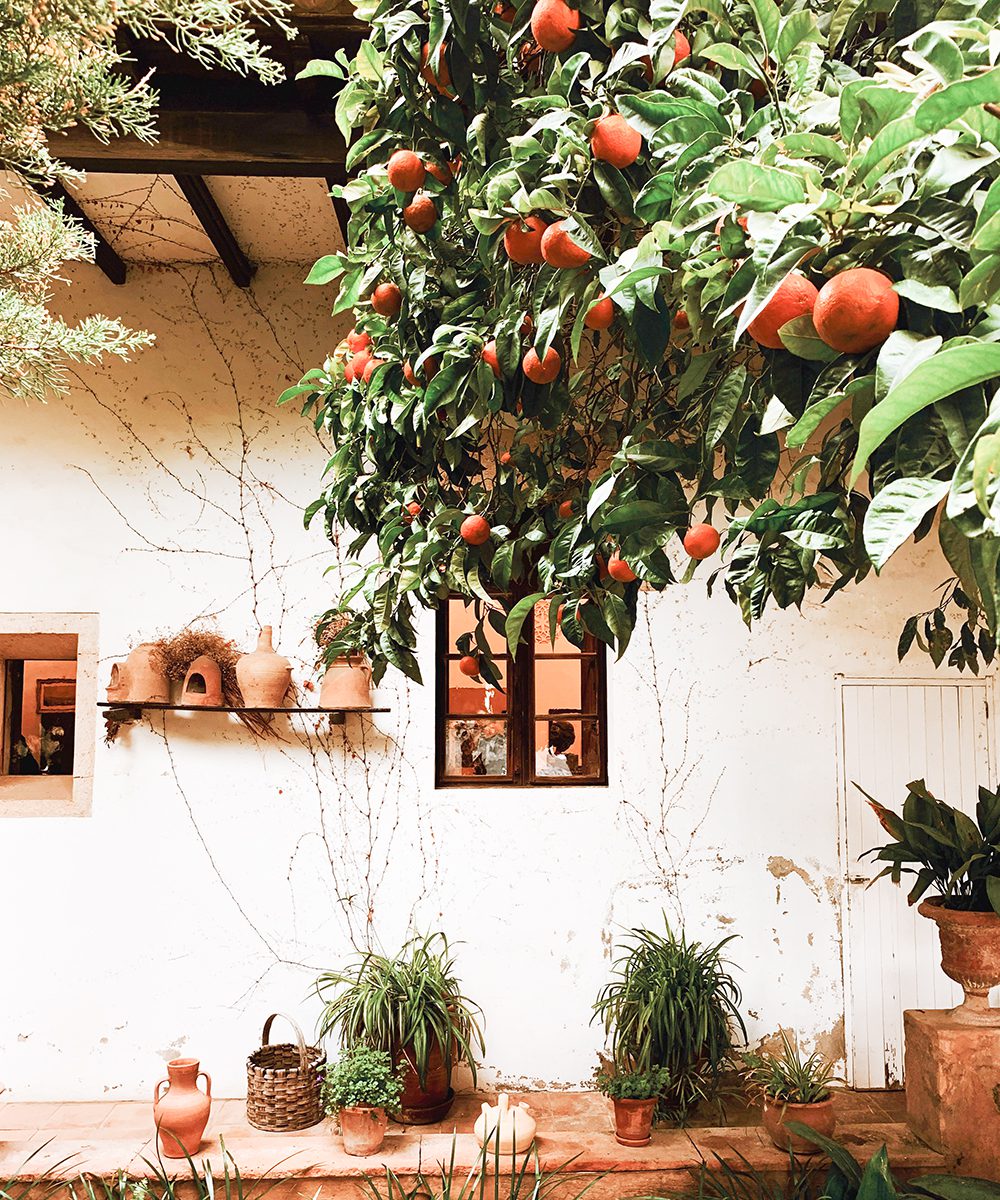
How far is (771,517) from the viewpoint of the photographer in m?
1.22

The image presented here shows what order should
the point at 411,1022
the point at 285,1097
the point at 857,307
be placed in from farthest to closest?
1. the point at 411,1022
2. the point at 285,1097
3. the point at 857,307

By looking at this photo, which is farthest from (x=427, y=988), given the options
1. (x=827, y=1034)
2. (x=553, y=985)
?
(x=827, y=1034)

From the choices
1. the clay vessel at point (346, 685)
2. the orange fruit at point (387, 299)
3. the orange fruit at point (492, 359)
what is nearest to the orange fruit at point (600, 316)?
the orange fruit at point (492, 359)

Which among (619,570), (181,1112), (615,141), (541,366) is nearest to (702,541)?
(619,570)

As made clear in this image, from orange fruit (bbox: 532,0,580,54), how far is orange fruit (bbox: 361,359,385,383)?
32.5 inches

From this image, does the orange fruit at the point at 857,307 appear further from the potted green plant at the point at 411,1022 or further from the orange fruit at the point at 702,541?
the potted green plant at the point at 411,1022

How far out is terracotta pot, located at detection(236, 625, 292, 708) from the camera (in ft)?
15.1

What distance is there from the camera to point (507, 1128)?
3502 mm

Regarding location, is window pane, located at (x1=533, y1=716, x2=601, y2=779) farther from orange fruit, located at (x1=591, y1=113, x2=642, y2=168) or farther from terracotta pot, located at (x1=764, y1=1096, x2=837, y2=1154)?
orange fruit, located at (x1=591, y1=113, x2=642, y2=168)

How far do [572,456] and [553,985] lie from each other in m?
3.24

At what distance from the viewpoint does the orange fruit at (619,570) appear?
1569mm

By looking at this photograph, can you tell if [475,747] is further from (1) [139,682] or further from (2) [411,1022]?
(1) [139,682]

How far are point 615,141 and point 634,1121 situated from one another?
3598 millimetres

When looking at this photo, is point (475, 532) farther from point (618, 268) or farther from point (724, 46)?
point (724, 46)
